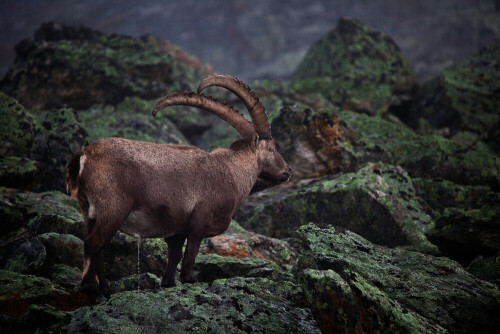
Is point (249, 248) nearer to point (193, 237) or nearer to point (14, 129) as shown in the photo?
point (193, 237)

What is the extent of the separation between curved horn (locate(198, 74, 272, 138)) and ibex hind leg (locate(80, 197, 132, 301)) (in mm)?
3277

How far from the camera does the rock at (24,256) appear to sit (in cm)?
684

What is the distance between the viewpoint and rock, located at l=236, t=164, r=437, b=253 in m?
10.2

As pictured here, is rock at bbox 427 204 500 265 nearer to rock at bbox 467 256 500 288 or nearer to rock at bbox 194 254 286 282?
rock at bbox 467 256 500 288

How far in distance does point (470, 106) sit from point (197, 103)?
49.5ft

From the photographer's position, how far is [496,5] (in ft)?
185

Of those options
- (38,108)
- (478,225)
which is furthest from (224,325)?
(38,108)

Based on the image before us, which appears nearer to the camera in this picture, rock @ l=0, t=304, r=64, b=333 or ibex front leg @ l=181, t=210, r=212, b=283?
rock @ l=0, t=304, r=64, b=333

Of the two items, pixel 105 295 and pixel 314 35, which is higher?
pixel 314 35

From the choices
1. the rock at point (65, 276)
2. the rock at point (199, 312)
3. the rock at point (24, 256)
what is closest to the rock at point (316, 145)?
the rock at point (199, 312)

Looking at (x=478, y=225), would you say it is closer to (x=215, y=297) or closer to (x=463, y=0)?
(x=215, y=297)

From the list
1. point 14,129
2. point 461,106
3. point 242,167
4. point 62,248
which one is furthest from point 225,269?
point 461,106

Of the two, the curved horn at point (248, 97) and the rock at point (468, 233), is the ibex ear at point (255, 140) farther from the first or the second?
the rock at point (468, 233)

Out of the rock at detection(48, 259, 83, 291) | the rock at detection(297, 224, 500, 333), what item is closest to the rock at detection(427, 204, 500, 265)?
the rock at detection(297, 224, 500, 333)
